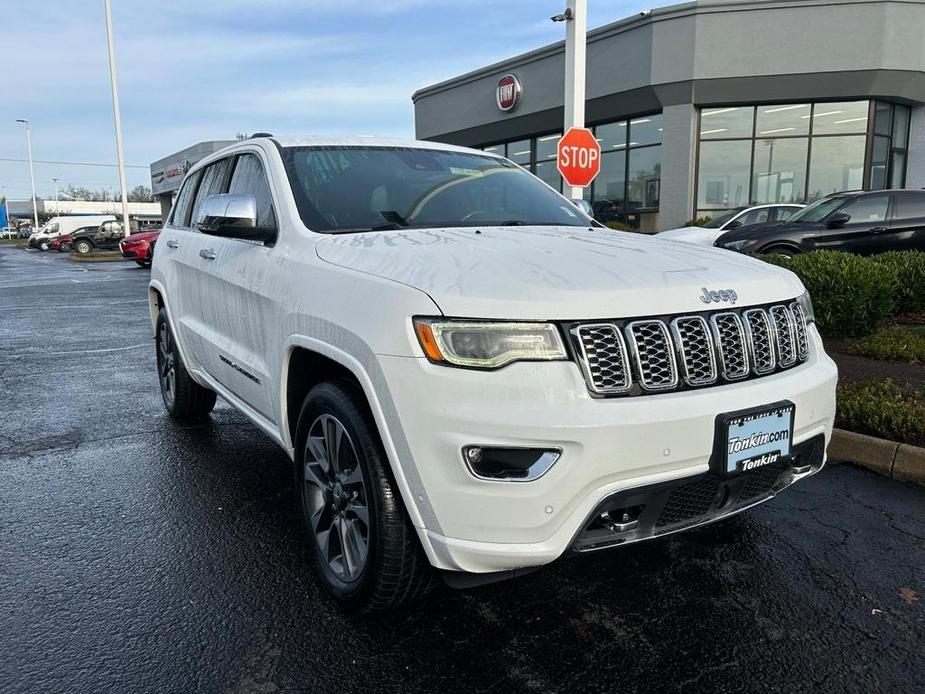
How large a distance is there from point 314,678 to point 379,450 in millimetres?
758

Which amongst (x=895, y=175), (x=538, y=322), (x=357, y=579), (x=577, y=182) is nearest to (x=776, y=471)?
(x=538, y=322)

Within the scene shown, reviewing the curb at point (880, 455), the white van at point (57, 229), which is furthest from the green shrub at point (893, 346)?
the white van at point (57, 229)

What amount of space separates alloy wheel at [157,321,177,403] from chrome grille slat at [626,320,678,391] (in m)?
3.81

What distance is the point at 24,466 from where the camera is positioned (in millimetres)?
4496

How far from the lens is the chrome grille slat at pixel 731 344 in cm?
255

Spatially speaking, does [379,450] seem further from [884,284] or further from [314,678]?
[884,284]

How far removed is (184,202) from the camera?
5.30 m

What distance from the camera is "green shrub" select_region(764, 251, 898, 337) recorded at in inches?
281

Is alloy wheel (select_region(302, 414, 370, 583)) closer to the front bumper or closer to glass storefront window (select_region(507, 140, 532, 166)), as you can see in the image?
the front bumper

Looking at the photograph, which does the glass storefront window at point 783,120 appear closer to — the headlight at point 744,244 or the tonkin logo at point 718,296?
the headlight at point 744,244

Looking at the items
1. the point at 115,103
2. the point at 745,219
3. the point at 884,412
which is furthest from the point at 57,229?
the point at 884,412

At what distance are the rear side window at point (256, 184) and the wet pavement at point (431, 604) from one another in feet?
4.79

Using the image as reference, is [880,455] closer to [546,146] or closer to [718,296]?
[718,296]

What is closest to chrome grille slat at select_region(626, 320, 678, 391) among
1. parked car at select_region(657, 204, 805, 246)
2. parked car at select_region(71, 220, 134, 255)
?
parked car at select_region(657, 204, 805, 246)
